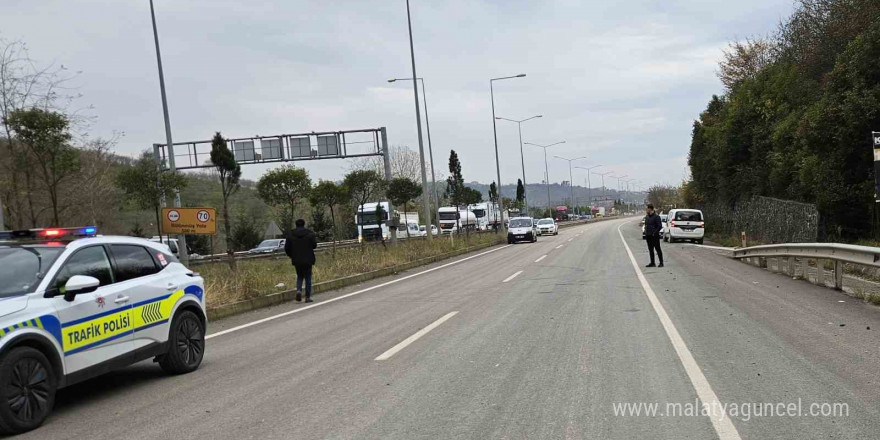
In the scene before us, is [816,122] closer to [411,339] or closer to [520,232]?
[411,339]

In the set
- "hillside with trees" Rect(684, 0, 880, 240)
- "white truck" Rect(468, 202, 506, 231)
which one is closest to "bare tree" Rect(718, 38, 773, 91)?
"hillside with trees" Rect(684, 0, 880, 240)

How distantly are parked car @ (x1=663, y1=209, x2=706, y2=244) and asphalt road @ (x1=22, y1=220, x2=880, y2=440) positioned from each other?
2148 centimetres

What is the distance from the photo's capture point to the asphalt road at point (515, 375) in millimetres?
4742

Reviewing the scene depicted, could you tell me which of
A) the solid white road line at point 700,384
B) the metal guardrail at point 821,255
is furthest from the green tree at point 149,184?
the metal guardrail at point 821,255

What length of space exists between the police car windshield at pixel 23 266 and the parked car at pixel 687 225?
101 ft

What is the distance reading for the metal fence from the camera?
21.3 m

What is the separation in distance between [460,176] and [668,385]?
35992 mm

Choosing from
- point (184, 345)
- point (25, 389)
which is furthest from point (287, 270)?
point (25, 389)

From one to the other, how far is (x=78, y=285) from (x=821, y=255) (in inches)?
492

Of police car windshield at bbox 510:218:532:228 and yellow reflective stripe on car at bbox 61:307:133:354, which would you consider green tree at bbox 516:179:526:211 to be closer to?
police car windshield at bbox 510:218:532:228

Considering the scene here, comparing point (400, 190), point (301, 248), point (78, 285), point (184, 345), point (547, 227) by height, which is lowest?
point (547, 227)

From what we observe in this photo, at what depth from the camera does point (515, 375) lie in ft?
20.1

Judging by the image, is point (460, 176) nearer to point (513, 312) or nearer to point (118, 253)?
point (513, 312)

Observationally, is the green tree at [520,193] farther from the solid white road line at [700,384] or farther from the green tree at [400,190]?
the solid white road line at [700,384]
